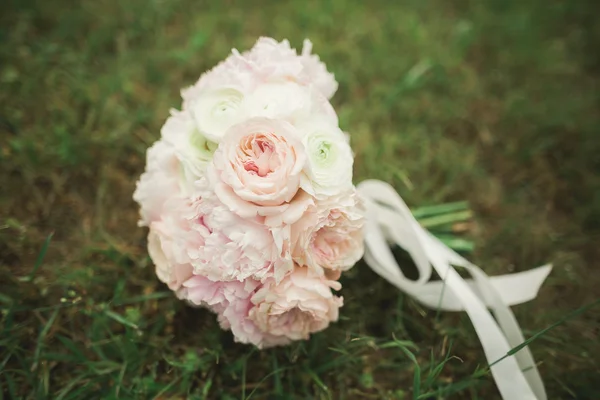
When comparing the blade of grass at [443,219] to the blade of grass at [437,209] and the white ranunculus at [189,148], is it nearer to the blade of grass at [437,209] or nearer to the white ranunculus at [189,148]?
the blade of grass at [437,209]

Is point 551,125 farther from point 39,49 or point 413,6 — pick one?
point 39,49

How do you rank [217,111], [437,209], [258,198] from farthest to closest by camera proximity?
[437,209]
[217,111]
[258,198]

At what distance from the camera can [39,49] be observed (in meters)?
1.67

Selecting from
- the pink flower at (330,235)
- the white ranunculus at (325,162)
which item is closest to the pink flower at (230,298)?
the pink flower at (330,235)

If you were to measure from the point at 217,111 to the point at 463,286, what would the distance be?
2.30ft

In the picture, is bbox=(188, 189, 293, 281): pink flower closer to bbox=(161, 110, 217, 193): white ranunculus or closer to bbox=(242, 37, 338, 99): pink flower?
bbox=(161, 110, 217, 193): white ranunculus

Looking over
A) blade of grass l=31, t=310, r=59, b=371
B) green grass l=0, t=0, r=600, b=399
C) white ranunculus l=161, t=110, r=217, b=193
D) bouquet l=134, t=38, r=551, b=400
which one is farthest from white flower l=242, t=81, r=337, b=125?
blade of grass l=31, t=310, r=59, b=371

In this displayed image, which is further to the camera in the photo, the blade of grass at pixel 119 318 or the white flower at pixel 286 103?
the blade of grass at pixel 119 318

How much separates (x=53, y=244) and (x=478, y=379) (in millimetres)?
1154

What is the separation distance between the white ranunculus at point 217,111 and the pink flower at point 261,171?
57mm

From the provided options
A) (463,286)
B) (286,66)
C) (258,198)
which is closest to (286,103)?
(286,66)

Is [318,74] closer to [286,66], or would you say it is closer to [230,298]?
[286,66]

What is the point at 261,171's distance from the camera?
0.89 meters

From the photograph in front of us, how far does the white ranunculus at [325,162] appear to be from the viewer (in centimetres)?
91
